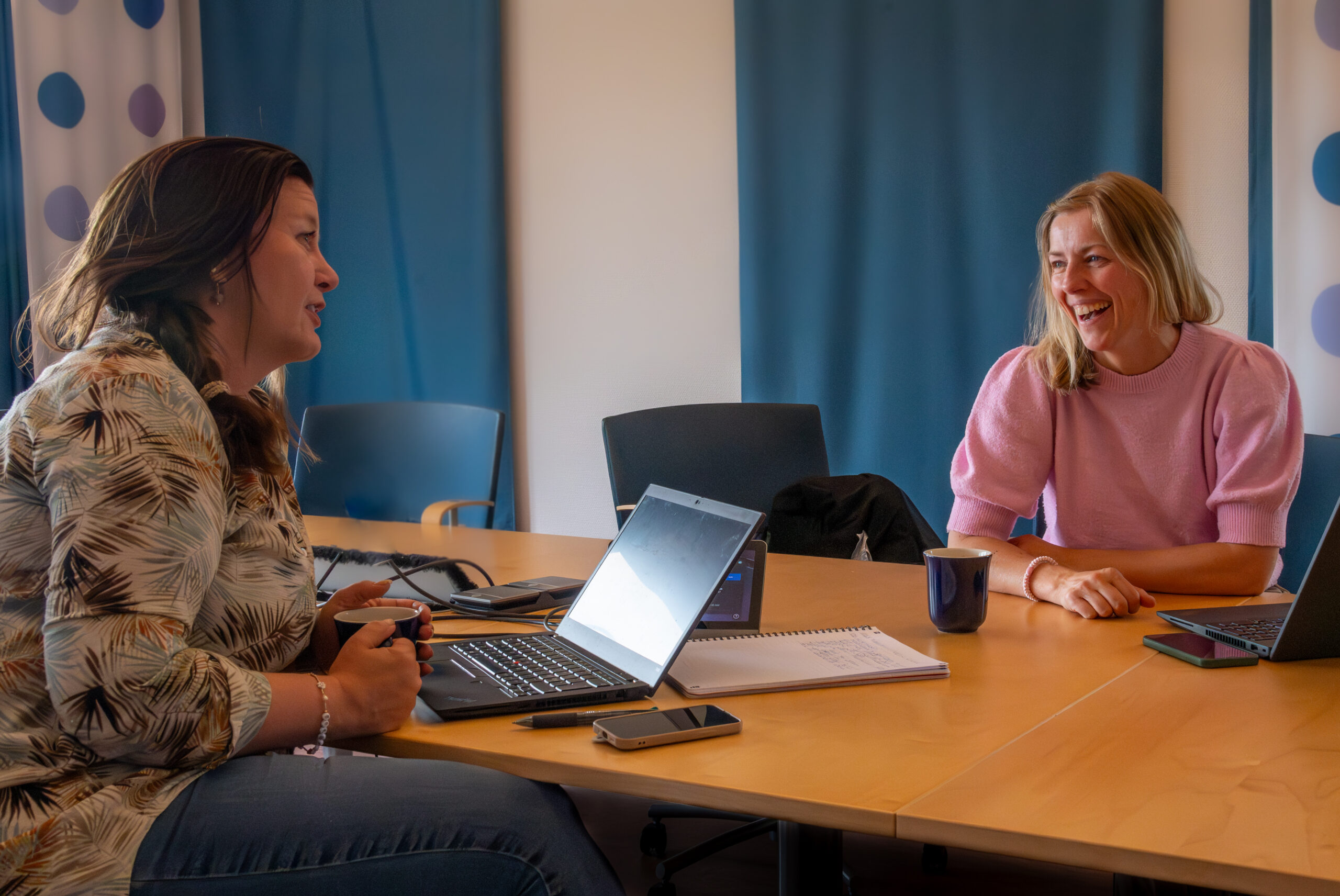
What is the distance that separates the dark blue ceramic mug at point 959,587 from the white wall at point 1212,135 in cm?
183

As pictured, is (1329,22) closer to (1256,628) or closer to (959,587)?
(1256,628)

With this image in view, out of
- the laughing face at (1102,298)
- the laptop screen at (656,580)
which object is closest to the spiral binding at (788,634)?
the laptop screen at (656,580)

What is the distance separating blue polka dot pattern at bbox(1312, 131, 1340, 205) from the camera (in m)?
2.57

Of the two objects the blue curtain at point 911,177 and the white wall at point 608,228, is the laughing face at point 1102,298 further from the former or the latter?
the white wall at point 608,228

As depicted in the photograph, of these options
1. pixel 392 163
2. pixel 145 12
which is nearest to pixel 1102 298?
pixel 392 163

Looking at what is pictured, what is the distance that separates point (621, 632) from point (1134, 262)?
116 centimetres

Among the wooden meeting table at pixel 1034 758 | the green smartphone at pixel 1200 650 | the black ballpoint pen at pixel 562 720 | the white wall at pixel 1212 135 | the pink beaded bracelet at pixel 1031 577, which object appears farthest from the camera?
the white wall at pixel 1212 135

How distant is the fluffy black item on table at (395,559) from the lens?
66.4 inches

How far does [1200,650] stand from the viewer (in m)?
1.22

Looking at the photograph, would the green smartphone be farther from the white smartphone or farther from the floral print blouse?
the floral print blouse

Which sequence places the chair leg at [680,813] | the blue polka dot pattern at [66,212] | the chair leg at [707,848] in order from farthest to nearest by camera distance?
the blue polka dot pattern at [66,212] → the chair leg at [680,813] → the chair leg at [707,848]

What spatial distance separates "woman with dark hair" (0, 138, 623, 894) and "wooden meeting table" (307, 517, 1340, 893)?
0.08m

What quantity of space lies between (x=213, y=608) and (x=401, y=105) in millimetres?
3110

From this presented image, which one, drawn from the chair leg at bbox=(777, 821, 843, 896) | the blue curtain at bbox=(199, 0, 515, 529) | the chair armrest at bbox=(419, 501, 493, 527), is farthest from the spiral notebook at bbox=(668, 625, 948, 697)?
the blue curtain at bbox=(199, 0, 515, 529)
